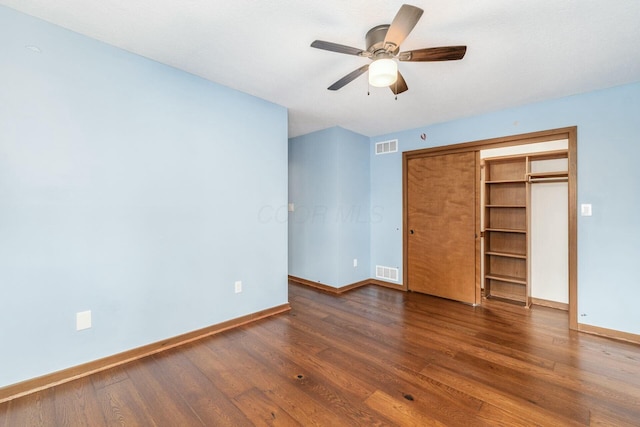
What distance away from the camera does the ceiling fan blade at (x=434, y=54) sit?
5.79 ft

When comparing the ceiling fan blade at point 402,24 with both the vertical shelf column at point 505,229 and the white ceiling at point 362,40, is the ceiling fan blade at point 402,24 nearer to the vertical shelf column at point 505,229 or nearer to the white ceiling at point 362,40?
the white ceiling at point 362,40

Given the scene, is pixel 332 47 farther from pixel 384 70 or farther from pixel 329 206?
pixel 329 206

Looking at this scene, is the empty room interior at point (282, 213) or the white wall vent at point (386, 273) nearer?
the empty room interior at point (282, 213)

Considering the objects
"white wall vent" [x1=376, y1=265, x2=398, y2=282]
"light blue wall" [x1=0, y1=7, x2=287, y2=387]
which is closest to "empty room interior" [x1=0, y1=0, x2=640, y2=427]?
"light blue wall" [x1=0, y1=7, x2=287, y2=387]

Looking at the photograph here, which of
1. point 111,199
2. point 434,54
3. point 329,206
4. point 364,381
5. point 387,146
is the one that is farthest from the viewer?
point 387,146

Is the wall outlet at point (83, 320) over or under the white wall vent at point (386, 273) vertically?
over

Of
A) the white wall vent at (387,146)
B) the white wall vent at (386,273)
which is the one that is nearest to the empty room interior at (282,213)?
the white wall vent at (387,146)

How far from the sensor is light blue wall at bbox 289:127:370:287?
4.17 meters

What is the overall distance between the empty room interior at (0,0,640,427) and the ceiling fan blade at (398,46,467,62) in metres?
0.02

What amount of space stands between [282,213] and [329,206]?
3.38 ft

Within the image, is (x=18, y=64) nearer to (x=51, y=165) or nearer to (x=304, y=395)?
(x=51, y=165)

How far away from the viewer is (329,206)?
4234mm

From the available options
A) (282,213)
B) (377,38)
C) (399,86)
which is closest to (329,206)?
(282,213)

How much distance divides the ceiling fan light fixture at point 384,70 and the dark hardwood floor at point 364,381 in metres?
2.15
